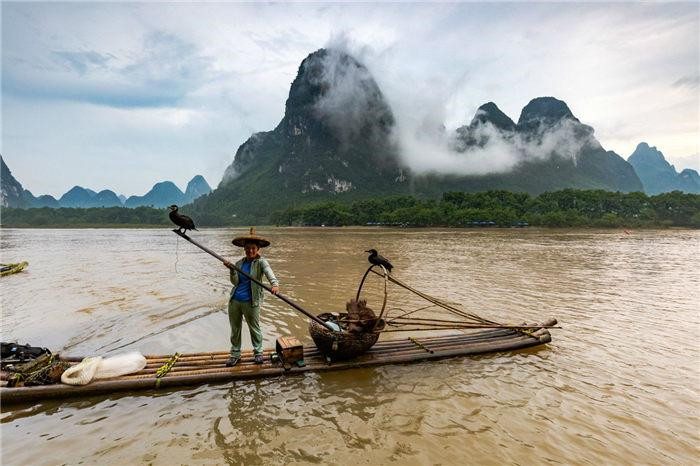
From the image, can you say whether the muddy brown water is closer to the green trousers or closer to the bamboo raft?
the bamboo raft

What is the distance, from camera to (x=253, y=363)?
21.0 feet

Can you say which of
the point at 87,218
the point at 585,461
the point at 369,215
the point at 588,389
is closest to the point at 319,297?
the point at 588,389

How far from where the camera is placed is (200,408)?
5336mm

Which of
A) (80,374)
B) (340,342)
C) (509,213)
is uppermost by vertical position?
(509,213)

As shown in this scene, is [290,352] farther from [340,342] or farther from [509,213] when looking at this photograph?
[509,213]

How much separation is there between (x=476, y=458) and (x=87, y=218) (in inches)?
6700

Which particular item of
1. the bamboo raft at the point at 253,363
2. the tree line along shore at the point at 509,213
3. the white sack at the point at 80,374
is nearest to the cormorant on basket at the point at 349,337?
the bamboo raft at the point at 253,363

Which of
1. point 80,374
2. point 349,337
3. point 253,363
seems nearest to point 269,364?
point 253,363

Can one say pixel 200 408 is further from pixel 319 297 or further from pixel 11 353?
pixel 319 297

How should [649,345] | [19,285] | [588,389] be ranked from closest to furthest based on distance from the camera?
[588,389], [649,345], [19,285]

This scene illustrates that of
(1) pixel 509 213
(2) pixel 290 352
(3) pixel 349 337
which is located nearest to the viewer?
(2) pixel 290 352

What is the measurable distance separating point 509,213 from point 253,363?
9519cm

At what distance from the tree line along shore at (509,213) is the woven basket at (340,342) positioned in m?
91.5

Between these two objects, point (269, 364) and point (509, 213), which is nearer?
point (269, 364)
